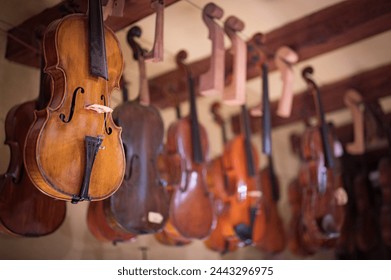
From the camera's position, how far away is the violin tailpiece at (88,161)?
5.81 feet

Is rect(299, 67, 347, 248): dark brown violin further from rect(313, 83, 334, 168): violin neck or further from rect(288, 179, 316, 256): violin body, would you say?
rect(288, 179, 316, 256): violin body

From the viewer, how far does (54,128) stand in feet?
5.78

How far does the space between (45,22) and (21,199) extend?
36.4 inches

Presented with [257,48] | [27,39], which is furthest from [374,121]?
[27,39]

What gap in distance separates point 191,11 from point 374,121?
1913 millimetres

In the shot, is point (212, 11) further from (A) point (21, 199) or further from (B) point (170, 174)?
(A) point (21, 199)

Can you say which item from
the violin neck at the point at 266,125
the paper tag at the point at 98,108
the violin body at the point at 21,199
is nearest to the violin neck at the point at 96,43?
the paper tag at the point at 98,108

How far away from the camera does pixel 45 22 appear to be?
8.09 ft

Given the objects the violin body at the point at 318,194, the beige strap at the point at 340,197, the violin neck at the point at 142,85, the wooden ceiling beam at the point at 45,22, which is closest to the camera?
the wooden ceiling beam at the point at 45,22

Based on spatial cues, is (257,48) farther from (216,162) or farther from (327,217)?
(327,217)

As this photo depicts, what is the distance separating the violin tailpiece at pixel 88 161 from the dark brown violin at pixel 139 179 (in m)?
0.36

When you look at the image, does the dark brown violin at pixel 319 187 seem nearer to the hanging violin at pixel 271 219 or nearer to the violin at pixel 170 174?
the hanging violin at pixel 271 219

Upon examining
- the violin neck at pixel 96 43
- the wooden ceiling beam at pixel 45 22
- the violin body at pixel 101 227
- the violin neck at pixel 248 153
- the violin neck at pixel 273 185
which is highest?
the wooden ceiling beam at pixel 45 22

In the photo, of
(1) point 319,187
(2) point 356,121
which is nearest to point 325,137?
(1) point 319,187
